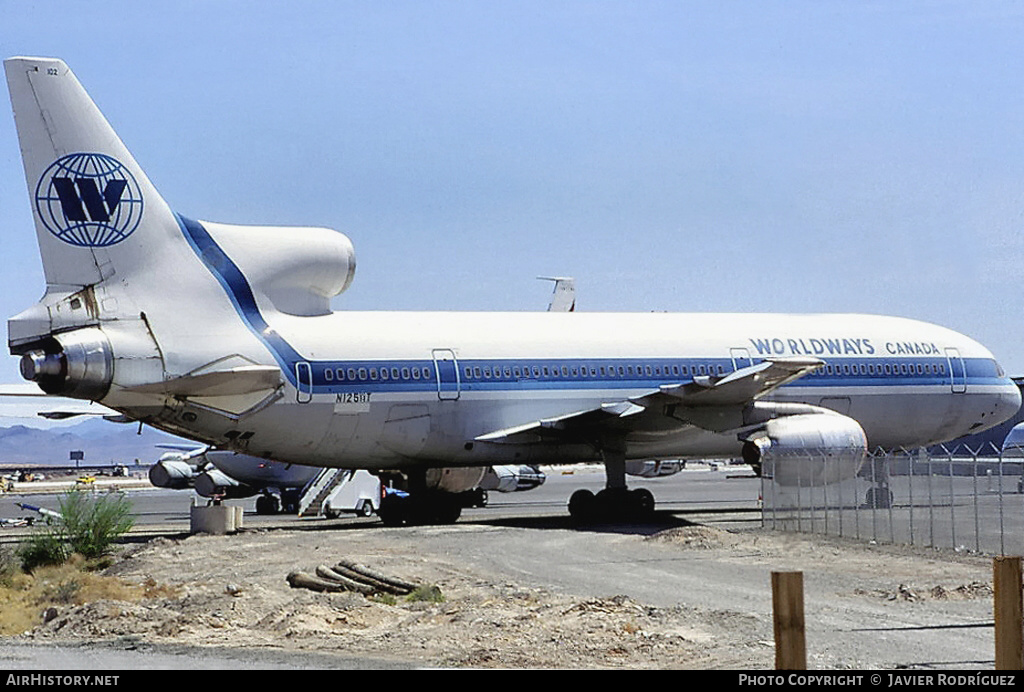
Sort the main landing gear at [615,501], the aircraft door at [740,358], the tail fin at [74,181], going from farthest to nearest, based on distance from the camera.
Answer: the aircraft door at [740,358]
the main landing gear at [615,501]
the tail fin at [74,181]

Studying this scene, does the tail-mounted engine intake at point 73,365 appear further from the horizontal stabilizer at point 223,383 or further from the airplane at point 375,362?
the horizontal stabilizer at point 223,383

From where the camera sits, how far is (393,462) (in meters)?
30.5

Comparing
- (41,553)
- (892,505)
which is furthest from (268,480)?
(892,505)

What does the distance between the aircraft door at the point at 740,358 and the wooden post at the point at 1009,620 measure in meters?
23.2

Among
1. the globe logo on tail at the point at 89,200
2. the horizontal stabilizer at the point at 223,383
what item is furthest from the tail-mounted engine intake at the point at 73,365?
the globe logo on tail at the point at 89,200

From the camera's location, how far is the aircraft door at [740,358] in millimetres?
33281

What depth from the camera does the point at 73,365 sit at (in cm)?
2539

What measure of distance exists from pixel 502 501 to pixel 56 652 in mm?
40424

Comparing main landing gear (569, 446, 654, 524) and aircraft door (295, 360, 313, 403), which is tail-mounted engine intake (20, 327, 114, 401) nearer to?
aircraft door (295, 360, 313, 403)

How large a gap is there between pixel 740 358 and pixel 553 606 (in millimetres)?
18044

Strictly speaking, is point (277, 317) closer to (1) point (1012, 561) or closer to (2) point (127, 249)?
(2) point (127, 249)

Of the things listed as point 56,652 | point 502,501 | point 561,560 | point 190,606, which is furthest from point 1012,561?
point 502,501

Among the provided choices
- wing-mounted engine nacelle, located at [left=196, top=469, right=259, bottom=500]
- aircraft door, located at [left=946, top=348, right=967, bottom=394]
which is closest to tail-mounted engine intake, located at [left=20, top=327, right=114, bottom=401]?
wing-mounted engine nacelle, located at [left=196, top=469, right=259, bottom=500]

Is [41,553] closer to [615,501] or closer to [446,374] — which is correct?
[446,374]
